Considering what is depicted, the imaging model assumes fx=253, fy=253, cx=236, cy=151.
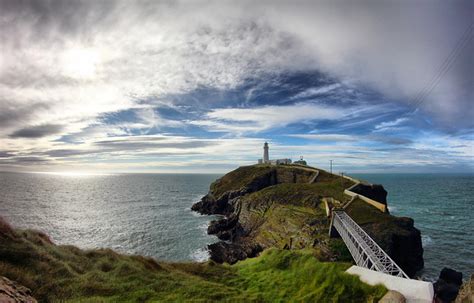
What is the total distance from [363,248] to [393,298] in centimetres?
1452

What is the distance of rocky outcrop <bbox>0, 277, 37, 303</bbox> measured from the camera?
579 cm

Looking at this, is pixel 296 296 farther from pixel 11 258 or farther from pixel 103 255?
pixel 11 258

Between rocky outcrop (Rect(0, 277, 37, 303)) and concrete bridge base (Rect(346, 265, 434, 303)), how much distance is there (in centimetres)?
1019

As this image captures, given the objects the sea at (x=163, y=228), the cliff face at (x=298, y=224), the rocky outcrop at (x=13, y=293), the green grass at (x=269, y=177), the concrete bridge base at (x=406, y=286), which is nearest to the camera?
the rocky outcrop at (x=13, y=293)

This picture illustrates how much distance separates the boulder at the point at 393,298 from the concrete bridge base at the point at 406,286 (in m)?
0.29

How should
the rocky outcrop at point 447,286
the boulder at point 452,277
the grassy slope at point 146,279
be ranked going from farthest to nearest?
the boulder at point 452,277
the rocky outcrop at point 447,286
the grassy slope at point 146,279

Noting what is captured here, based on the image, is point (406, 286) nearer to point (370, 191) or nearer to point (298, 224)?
point (298, 224)

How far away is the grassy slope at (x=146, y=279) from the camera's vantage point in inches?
322

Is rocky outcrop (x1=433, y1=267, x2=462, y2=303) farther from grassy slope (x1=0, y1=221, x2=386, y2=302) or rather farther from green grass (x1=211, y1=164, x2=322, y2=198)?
green grass (x1=211, y1=164, x2=322, y2=198)

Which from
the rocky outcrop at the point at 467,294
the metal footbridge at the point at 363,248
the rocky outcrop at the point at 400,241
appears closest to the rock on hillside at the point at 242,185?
the rocky outcrop at the point at 400,241

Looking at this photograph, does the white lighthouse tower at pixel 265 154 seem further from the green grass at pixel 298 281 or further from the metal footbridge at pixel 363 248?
the green grass at pixel 298 281

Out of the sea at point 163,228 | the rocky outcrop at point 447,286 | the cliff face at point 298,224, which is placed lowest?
the sea at point 163,228

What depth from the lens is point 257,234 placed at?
4566cm

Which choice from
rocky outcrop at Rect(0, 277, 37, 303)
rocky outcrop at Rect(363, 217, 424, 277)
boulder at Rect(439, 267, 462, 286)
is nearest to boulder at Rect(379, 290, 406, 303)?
rocky outcrop at Rect(0, 277, 37, 303)
